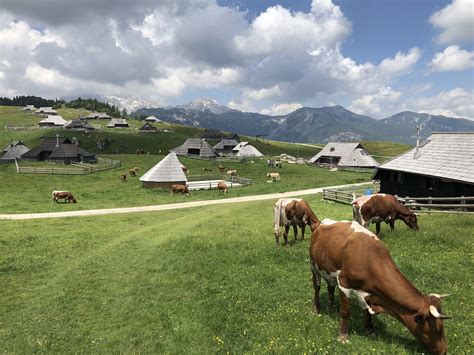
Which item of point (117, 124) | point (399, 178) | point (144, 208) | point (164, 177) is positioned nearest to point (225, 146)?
point (117, 124)

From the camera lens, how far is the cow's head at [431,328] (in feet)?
25.5

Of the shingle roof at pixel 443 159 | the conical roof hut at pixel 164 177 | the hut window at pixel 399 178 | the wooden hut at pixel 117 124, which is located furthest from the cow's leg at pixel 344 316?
the wooden hut at pixel 117 124

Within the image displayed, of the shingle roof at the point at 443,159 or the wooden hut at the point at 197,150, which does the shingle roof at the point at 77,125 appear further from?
the shingle roof at the point at 443,159

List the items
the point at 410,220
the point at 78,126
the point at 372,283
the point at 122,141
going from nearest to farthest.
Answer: the point at 372,283 < the point at 410,220 < the point at 122,141 < the point at 78,126

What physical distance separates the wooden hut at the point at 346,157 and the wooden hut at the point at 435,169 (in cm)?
5072

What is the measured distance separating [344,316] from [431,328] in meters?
2.09

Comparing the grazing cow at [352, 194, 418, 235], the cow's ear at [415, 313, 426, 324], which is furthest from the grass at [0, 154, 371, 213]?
the cow's ear at [415, 313, 426, 324]

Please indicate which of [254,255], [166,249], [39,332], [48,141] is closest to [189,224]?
[166,249]

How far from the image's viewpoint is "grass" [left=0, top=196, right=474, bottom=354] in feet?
33.6

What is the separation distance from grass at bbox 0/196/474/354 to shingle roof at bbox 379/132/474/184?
741cm

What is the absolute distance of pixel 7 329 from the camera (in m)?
12.9

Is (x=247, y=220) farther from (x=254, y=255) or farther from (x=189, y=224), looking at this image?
(x=254, y=255)

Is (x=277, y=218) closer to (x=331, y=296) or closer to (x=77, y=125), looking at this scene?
(x=331, y=296)

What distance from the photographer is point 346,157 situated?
88.9m
